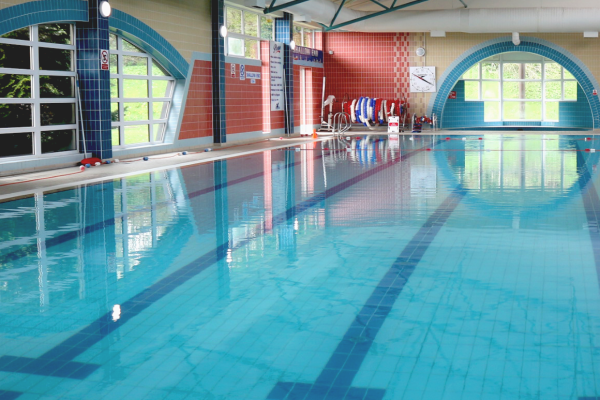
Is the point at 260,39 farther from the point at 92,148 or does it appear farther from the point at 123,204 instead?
the point at 123,204

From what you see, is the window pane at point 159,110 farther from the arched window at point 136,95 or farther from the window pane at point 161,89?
the window pane at point 161,89

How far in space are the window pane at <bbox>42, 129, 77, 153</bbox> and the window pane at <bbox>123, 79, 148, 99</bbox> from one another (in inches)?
71.1

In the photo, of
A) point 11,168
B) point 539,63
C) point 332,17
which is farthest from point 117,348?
point 539,63

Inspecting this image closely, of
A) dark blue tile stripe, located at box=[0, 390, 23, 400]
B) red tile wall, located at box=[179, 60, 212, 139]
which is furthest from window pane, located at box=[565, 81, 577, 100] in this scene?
dark blue tile stripe, located at box=[0, 390, 23, 400]

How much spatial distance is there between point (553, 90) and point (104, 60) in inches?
680

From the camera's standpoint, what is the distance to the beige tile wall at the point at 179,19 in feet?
43.7

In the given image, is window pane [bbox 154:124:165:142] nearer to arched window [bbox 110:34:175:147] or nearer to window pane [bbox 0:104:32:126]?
arched window [bbox 110:34:175:147]

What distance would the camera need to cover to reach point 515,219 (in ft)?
22.1

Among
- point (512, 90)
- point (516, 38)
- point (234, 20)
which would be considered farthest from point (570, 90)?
point (234, 20)

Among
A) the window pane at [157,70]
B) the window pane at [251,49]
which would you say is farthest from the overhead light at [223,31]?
the window pane at [157,70]

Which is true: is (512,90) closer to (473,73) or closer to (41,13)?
(473,73)

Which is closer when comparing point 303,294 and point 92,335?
point 92,335

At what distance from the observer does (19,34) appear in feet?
35.0

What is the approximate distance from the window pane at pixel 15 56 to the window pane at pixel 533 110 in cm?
1835
